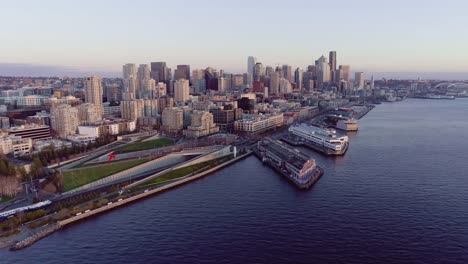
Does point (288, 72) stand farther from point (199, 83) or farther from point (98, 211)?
point (98, 211)

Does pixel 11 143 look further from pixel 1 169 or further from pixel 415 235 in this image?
pixel 415 235

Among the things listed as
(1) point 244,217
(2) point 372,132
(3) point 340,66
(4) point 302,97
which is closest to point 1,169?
(1) point 244,217

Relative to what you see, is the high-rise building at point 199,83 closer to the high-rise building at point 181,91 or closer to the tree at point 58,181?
the high-rise building at point 181,91

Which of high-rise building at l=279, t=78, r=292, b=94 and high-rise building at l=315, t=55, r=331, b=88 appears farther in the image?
high-rise building at l=315, t=55, r=331, b=88

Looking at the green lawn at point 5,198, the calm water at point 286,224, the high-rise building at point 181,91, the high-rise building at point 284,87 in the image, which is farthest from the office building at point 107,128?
the high-rise building at point 284,87

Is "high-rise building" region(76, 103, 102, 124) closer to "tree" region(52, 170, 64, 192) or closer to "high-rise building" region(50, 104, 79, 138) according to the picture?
"high-rise building" region(50, 104, 79, 138)

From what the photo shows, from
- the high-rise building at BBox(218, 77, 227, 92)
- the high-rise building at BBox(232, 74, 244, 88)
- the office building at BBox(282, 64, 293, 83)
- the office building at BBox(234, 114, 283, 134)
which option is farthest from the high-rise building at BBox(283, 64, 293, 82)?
the office building at BBox(234, 114, 283, 134)
